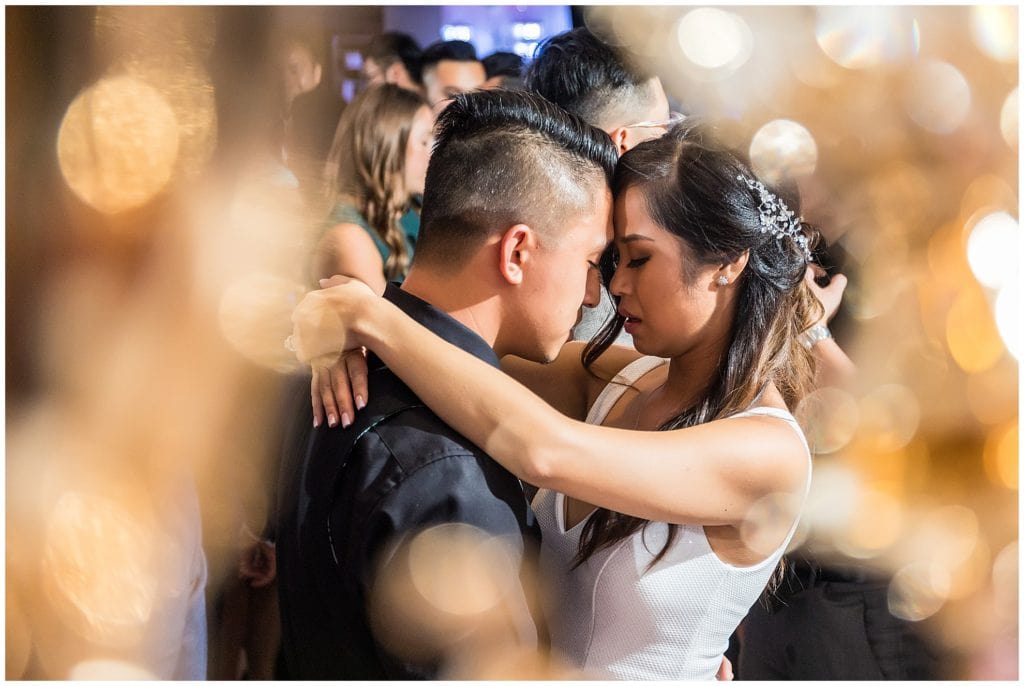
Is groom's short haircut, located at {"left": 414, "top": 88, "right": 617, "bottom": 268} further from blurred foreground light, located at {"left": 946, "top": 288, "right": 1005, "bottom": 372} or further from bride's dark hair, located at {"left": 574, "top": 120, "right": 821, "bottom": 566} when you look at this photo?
blurred foreground light, located at {"left": 946, "top": 288, "right": 1005, "bottom": 372}

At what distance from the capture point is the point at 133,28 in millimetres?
1057

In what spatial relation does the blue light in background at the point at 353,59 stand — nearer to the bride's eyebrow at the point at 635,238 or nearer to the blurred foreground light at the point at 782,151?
the blurred foreground light at the point at 782,151

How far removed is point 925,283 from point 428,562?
0.93 metres

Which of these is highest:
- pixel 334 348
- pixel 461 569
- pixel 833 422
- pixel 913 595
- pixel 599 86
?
pixel 599 86

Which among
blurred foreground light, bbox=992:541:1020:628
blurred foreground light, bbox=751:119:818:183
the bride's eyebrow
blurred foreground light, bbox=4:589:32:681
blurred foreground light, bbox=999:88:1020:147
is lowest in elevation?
blurred foreground light, bbox=4:589:32:681

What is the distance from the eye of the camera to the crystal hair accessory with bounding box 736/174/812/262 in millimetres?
830

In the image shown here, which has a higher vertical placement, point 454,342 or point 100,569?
point 454,342

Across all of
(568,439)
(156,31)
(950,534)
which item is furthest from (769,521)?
(156,31)

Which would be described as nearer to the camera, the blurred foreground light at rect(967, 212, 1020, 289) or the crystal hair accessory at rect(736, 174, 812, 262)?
the crystal hair accessory at rect(736, 174, 812, 262)

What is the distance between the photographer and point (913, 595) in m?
1.17

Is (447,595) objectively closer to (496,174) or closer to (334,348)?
(334,348)

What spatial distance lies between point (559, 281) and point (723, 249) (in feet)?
0.63

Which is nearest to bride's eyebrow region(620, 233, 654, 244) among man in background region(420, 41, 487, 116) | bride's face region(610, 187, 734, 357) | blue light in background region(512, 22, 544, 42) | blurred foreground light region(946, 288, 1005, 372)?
bride's face region(610, 187, 734, 357)

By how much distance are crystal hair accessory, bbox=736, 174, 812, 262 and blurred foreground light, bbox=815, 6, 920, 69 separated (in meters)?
0.30
